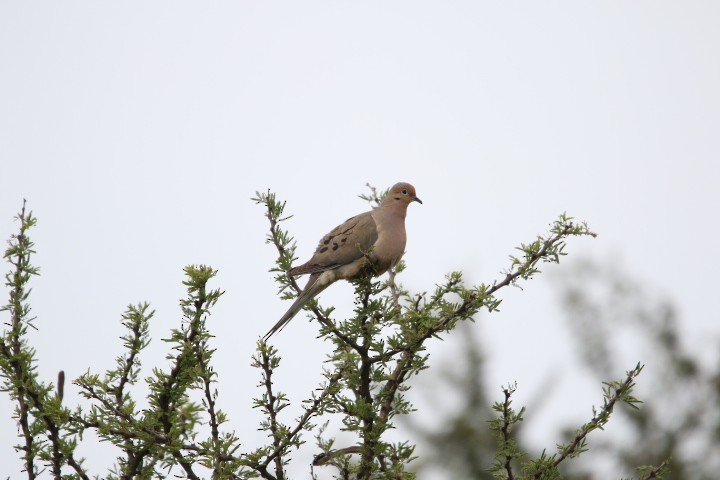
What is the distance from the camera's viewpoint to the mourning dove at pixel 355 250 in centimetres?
645

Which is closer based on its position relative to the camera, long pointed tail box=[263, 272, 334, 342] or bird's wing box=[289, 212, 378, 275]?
long pointed tail box=[263, 272, 334, 342]

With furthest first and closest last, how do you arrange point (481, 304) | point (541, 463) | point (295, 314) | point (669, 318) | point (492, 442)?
point (669, 318) < point (492, 442) < point (295, 314) < point (481, 304) < point (541, 463)

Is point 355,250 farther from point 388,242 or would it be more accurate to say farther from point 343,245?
point 388,242

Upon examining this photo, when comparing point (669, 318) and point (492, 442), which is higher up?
point (669, 318)

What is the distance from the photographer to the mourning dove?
254 inches

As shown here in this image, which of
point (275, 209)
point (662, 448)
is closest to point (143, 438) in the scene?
point (275, 209)

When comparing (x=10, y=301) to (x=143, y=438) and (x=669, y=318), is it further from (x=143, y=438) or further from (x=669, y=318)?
(x=669, y=318)

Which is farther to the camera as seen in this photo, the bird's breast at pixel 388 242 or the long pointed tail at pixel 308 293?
the bird's breast at pixel 388 242

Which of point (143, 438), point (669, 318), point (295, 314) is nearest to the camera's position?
point (143, 438)

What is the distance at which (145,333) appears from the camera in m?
4.00

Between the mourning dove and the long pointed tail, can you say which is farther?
the mourning dove

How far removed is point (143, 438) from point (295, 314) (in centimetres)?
186

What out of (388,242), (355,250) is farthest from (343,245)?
(388,242)

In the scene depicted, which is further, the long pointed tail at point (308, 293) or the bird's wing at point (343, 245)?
the bird's wing at point (343, 245)
